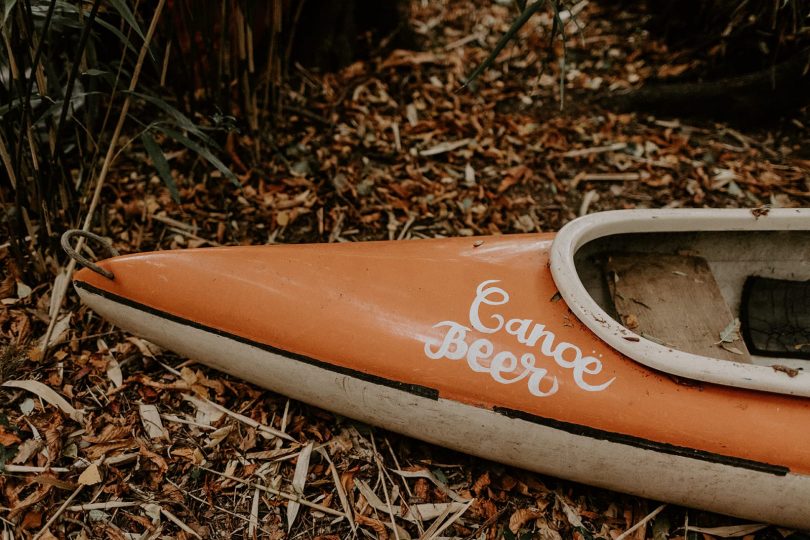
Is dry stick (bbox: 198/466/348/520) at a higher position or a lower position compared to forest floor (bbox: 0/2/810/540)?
lower

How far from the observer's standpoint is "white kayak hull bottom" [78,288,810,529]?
1.45 meters

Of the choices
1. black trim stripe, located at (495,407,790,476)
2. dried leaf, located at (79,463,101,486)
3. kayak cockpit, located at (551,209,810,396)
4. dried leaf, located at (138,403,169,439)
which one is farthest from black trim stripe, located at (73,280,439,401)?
kayak cockpit, located at (551,209,810,396)

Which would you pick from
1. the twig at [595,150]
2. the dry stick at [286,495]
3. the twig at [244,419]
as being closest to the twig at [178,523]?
the dry stick at [286,495]

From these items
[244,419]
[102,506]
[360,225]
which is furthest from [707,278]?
[102,506]

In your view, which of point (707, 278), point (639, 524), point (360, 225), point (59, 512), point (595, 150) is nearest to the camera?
point (59, 512)

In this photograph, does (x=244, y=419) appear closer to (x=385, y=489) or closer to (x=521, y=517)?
(x=385, y=489)

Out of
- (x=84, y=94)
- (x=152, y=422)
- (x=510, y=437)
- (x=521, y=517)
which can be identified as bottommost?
(x=521, y=517)

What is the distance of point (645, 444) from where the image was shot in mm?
1446

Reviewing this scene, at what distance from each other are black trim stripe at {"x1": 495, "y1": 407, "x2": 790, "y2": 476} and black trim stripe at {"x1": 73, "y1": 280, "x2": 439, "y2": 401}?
0.69 ft

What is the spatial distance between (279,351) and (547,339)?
721mm

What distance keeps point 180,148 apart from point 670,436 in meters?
2.18

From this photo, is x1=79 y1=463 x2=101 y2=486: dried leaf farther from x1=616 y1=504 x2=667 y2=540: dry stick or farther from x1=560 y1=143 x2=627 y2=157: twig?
x1=560 y1=143 x2=627 y2=157: twig

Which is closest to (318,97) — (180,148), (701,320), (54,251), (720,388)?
(180,148)

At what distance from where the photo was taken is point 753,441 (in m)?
1.39
